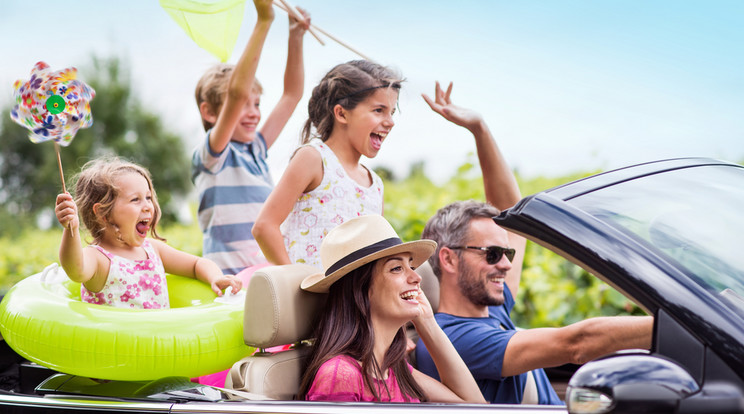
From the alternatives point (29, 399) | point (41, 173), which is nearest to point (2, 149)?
point (41, 173)

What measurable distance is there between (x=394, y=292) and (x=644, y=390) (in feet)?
3.80

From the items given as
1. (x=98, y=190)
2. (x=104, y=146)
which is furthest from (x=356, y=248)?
(x=104, y=146)

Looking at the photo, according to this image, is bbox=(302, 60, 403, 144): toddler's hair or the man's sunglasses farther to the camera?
bbox=(302, 60, 403, 144): toddler's hair

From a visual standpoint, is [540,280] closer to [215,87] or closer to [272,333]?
[215,87]

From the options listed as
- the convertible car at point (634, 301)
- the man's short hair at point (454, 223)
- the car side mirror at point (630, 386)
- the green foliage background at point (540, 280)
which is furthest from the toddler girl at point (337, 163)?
the green foliage background at point (540, 280)

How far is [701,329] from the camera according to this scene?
152 centimetres

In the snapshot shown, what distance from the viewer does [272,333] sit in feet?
7.43

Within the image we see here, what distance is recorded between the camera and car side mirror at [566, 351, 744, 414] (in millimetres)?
1397

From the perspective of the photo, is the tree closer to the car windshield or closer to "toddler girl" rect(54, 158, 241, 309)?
"toddler girl" rect(54, 158, 241, 309)

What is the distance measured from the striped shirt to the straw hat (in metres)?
1.38

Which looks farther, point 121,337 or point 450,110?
point 450,110

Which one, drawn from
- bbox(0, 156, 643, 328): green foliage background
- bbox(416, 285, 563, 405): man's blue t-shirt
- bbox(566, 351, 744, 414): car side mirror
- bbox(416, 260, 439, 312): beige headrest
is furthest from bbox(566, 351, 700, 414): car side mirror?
bbox(0, 156, 643, 328): green foliage background

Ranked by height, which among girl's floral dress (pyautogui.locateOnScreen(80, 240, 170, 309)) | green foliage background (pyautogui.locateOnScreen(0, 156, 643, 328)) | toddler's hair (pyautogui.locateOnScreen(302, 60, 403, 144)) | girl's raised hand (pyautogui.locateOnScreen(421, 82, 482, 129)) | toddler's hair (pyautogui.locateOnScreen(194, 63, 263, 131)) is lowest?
green foliage background (pyautogui.locateOnScreen(0, 156, 643, 328))

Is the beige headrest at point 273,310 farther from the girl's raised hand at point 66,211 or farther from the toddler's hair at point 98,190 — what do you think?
the toddler's hair at point 98,190
